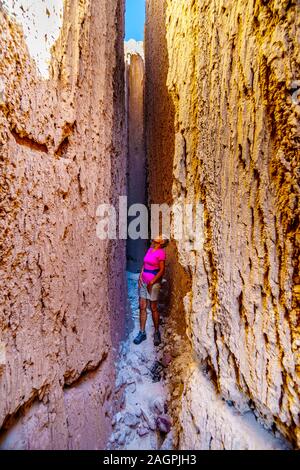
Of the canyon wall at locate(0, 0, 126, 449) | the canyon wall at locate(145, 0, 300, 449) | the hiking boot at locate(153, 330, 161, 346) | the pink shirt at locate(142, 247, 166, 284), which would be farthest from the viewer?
the pink shirt at locate(142, 247, 166, 284)

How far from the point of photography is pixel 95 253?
1.80 metres

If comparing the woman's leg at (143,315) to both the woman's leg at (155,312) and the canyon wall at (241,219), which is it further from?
the canyon wall at (241,219)

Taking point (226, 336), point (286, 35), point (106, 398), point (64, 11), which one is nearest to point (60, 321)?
point (106, 398)

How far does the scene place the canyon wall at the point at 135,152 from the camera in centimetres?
432

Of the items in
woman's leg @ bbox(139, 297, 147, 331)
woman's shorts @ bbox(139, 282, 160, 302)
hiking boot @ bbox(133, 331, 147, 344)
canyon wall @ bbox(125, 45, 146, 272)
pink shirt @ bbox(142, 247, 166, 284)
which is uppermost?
canyon wall @ bbox(125, 45, 146, 272)

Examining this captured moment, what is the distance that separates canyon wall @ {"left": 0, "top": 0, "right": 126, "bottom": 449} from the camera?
3.48ft

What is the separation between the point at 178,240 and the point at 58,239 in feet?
2.49

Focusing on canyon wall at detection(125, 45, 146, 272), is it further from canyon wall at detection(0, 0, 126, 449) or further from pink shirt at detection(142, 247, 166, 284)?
canyon wall at detection(0, 0, 126, 449)

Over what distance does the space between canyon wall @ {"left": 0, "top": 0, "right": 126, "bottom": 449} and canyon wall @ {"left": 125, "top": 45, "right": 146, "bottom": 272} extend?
7.34 ft

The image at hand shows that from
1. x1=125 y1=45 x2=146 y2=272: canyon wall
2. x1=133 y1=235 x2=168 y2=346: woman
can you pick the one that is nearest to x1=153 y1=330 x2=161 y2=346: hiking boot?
x1=133 y1=235 x2=168 y2=346: woman

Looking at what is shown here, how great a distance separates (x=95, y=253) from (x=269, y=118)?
4.43ft

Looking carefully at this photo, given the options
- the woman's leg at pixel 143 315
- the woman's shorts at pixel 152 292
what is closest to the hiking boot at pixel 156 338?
the woman's leg at pixel 143 315

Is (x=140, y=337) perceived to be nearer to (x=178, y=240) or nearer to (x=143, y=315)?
(x=143, y=315)

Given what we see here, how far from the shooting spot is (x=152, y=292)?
8.16 feet
